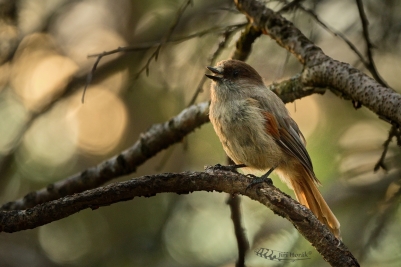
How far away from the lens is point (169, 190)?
9.56 ft

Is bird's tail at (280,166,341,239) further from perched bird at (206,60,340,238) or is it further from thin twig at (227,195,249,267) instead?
thin twig at (227,195,249,267)

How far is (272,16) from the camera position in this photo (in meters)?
4.24

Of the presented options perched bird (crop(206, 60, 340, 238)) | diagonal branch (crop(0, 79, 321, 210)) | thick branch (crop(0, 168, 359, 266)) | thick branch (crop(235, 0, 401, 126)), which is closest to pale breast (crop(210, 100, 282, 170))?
perched bird (crop(206, 60, 340, 238))

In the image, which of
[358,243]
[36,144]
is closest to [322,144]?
[358,243]

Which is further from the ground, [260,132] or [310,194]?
[260,132]

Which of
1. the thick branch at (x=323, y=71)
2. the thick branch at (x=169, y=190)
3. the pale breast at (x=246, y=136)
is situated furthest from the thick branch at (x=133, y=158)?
the thick branch at (x=169, y=190)

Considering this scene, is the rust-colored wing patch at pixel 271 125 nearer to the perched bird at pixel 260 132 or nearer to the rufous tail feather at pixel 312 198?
the perched bird at pixel 260 132

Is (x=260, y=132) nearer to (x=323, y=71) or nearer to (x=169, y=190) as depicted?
(x=323, y=71)

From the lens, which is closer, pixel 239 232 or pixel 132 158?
pixel 239 232

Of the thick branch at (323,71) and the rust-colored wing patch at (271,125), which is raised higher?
the thick branch at (323,71)

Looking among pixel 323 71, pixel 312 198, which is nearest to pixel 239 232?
pixel 312 198

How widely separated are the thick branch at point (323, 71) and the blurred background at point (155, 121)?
281mm

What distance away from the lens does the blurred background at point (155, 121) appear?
16.6 ft

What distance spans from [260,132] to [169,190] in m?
1.42
